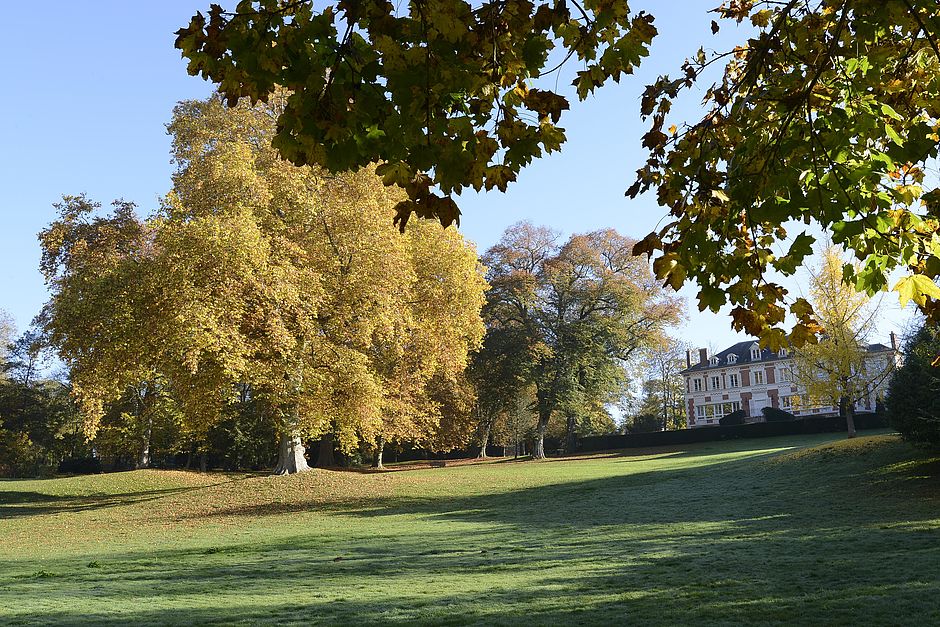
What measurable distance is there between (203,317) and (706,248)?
54.8 feet

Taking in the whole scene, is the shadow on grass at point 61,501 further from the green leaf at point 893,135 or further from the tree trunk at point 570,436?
the tree trunk at point 570,436

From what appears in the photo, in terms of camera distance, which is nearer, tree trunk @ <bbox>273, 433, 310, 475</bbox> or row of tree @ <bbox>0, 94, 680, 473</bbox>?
row of tree @ <bbox>0, 94, 680, 473</bbox>

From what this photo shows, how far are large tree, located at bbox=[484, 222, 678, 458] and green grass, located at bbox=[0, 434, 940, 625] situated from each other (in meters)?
17.6

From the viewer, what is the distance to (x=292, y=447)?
25.7 metres

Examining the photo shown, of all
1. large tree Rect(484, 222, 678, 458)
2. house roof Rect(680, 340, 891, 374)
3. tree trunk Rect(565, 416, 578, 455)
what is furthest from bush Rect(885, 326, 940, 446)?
house roof Rect(680, 340, 891, 374)

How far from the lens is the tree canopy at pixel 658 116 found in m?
3.54

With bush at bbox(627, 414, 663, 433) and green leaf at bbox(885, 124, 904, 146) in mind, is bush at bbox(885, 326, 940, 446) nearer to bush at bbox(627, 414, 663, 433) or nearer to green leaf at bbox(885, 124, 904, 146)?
green leaf at bbox(885, 124, 904, 146)

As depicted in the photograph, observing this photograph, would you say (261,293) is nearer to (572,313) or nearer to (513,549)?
(513,549)

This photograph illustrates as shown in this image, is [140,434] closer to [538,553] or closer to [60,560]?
[60,560]

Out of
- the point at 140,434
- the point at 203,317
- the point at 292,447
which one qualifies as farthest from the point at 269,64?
the point at 140,434

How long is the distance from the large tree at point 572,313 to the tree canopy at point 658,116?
36475 millimetres

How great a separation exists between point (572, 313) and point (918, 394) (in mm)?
29015

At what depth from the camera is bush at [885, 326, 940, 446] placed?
1523cm

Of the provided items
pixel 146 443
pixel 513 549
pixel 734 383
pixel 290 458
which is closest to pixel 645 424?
pixel 734 383
